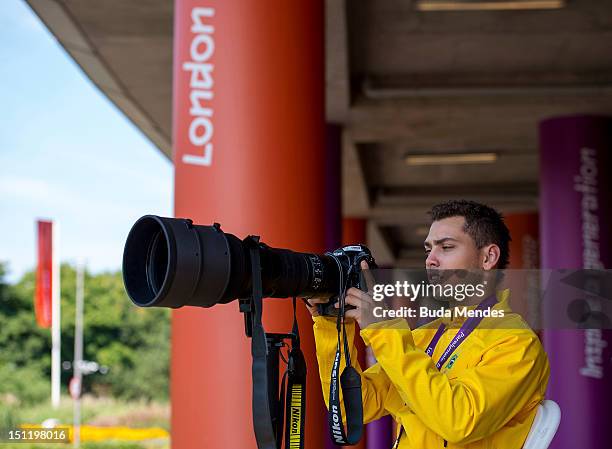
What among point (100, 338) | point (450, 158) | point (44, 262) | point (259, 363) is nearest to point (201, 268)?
point (259, 363)

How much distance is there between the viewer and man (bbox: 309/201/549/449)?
2.08 metres

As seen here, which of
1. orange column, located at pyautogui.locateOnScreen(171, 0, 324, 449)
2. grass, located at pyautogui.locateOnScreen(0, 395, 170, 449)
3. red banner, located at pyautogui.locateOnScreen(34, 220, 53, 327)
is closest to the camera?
orange column, located at pyautogui.locateOnScreen(171, 0, 324, 449)

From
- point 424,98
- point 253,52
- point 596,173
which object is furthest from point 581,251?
point 253,52

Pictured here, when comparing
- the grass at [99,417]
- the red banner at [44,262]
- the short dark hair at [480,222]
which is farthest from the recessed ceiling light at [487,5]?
the red banner at [44,262]

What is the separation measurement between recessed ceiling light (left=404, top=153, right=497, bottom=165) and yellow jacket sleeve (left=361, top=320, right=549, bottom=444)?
10.5 m

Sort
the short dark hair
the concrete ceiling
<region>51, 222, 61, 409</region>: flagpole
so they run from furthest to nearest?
<region>51, 222, 61, 409</region>: flagpole → the concrete ceiling → the short dark hair

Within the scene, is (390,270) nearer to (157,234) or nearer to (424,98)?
(157,234)

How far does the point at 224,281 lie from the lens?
2006 mm

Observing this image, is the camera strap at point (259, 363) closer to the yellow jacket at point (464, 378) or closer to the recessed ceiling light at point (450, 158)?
the yellow jacket at point (464, 378)

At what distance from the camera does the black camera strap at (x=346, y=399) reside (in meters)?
2.22

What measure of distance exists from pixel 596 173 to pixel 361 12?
332cm

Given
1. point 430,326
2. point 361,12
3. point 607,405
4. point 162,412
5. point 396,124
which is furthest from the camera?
point 162,412

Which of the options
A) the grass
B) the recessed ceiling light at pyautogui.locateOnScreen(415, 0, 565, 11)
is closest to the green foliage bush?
the grass

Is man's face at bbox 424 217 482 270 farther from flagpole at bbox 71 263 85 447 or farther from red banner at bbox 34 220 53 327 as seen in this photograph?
flagpole at bbox 71 263 85 447
